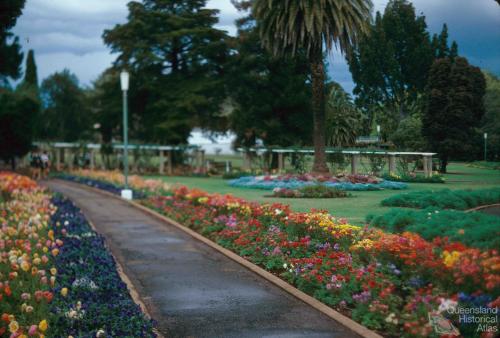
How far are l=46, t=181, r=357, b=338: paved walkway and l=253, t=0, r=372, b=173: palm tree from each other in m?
2.14

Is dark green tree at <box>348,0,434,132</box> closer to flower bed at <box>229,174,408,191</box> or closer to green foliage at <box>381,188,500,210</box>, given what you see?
flower bed at <box>229,174,408,191</box>

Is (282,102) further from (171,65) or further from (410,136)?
(171,65)

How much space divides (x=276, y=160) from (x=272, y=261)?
6.10 m

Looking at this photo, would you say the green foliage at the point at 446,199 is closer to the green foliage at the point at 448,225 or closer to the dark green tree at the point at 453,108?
the green foliage at the point at 448,225

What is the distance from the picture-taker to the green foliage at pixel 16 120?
29391 mm

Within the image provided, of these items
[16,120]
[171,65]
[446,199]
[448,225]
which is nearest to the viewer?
[448,225]

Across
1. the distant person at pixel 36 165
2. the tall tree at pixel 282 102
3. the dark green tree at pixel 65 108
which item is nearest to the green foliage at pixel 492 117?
the tall tree at pixel 282 102

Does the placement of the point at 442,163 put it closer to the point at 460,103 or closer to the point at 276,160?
the point at 460,103

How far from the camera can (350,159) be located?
8625 mm

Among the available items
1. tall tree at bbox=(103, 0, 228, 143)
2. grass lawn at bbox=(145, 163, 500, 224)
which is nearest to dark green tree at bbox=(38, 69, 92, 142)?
tall tree at bbox=(103, 0, 228, 143)

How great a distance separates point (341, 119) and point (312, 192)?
91.4 inches

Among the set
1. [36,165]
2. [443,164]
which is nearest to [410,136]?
[443,164]

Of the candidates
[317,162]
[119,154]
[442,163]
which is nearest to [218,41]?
[119,154]

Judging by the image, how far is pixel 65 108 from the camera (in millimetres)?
51000
